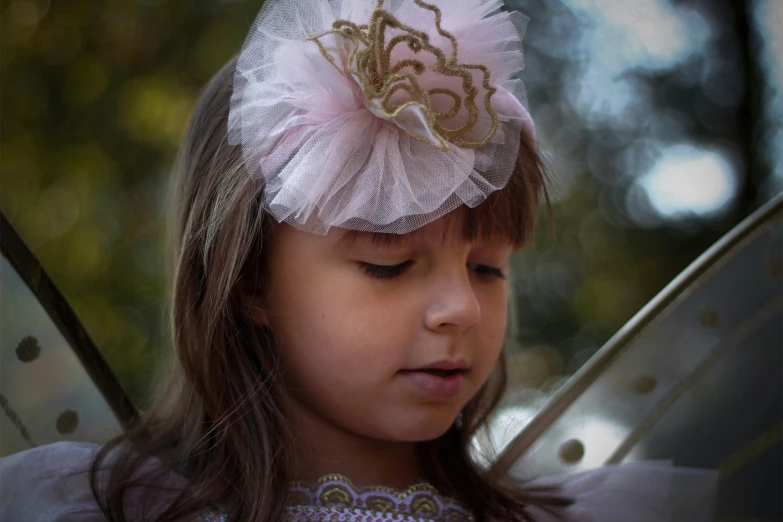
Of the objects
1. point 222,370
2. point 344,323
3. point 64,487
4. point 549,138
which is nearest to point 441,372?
point 344,323

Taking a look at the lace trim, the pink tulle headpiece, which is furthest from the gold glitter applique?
the lace trim

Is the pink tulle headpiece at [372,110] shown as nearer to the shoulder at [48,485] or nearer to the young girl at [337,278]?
the young girl at [337,278]

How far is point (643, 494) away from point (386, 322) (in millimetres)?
388

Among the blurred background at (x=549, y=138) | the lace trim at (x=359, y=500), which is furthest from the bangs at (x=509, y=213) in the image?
the blurred background at (x=549, y=138)

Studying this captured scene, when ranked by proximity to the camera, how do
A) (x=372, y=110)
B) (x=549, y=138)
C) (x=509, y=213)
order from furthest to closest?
(x=549, y=138), (x=509, y=213), (x=372, y=110)

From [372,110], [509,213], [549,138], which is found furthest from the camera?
[549,138]

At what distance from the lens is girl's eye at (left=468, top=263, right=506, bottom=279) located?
896 millimetres

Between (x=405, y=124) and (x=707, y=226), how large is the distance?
1.64 metres

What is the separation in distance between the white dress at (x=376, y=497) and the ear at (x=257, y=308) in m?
0.18

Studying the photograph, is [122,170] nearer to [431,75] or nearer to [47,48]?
[47,48]

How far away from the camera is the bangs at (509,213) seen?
84cm

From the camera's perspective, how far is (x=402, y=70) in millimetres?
828

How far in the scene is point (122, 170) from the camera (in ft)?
7.93

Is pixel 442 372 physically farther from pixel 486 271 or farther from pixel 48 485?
pixel 48 485
